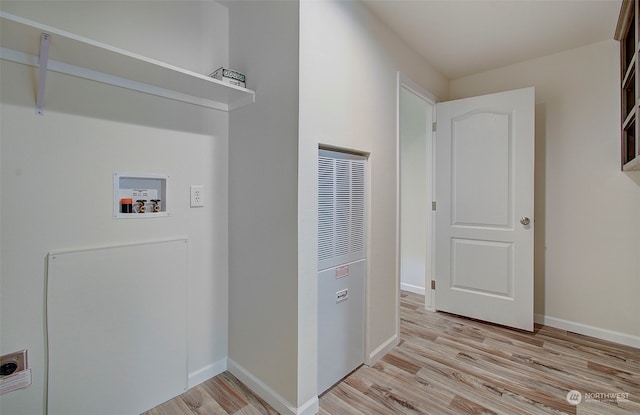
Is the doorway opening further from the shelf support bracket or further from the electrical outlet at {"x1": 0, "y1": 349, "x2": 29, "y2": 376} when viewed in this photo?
the electrical outlet at {"x1": 0, "y1": 349, "x2": 29, "y2": 376}

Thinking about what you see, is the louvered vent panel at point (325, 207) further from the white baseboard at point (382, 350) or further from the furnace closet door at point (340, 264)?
the white baseboard at point (382, 350)

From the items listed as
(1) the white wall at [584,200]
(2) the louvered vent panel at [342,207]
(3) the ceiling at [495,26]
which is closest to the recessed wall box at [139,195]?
(2) the louvered vent panel at [342,207]

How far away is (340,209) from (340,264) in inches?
13.4

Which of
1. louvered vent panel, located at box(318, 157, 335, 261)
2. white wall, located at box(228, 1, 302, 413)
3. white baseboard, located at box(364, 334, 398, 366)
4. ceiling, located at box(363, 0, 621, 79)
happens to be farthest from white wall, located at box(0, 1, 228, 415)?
ceiling, located at box(363, 0, 621, 79)

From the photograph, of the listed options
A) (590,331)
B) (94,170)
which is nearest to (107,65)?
(94,170)

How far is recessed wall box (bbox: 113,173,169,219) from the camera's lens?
1.46m

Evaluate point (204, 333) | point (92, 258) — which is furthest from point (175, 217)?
point (204, 333)

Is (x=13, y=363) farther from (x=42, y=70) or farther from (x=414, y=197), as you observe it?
(x=414, y=197)

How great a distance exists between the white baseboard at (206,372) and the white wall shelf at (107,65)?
5.46 ft

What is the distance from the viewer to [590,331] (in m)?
2.41

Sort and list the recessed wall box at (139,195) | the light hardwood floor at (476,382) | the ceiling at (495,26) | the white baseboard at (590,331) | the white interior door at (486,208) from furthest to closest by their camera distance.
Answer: the white interior door at (486,208) < the white baseboard at (590,331) < the ceiling at (495,26) < the light hardwood floor at (476,382) < the recessed wall box at (139,195)

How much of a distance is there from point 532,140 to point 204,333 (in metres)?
2.95

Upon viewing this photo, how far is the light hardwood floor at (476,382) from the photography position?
5.20ft

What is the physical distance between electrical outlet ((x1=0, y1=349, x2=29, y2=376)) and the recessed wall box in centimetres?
67
